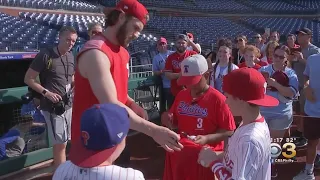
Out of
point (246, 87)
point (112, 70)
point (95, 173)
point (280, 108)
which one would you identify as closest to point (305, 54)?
point (280, 108)

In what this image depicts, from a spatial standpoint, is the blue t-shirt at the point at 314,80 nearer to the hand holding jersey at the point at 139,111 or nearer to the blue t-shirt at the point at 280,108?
the blue t-shirt at the point at 280,108

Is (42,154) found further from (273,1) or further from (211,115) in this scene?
(273,1)

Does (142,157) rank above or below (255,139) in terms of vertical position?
below

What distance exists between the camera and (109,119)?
1522 mm

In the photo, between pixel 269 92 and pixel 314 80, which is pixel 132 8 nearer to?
pixel 269 92

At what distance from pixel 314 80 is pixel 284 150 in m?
0.85

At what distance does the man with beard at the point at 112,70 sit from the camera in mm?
2131

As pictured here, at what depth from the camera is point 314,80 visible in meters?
4.49

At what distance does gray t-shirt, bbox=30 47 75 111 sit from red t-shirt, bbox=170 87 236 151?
1.50m

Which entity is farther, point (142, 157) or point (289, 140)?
point (142, 157)

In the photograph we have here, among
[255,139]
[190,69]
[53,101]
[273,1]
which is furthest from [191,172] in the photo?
[273,1]

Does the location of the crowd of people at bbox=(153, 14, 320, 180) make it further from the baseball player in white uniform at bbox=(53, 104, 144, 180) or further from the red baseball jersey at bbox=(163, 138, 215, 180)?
the baseball player in white uniform at bbox=(53, 104, 144, 180)

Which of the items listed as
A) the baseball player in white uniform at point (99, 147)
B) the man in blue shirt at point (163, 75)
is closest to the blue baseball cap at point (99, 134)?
the baseball player in white uniform at point (99, 147)

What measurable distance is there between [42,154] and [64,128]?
3.31ft
